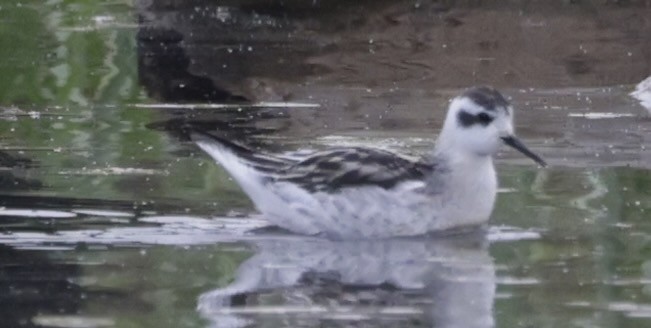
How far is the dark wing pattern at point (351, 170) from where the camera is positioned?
373 inches

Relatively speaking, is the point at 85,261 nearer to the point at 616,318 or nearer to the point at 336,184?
the point at 336,184

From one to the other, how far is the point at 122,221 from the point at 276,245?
0.87 m

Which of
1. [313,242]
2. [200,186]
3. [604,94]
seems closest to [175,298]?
[313,242]

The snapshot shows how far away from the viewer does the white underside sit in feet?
30.8

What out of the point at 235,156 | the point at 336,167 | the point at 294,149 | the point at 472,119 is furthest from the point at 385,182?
the point at 294,149

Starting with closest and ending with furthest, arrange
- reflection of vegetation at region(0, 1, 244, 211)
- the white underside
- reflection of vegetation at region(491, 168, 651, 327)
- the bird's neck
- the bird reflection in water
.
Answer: the bird reflection in water → reflection of vegetation at region(491, 168, 651, 327) → the white underside → the bird's neck → reflection of vegetation at region(0, 1, 244, 211)

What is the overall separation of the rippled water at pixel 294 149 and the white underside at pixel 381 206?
97 millimetres

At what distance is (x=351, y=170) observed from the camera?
9.52m

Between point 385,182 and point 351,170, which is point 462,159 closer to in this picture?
point 385,182

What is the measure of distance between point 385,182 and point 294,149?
2495 mm

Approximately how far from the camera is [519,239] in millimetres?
9273

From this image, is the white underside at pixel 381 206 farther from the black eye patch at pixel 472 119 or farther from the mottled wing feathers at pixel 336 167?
the black eye patch at pixel 472 119

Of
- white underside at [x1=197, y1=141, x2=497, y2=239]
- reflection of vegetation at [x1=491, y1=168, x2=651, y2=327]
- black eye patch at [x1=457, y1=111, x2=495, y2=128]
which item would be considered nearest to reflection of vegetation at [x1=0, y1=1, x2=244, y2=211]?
white underside at [x1=197, y1=141, x2=497, y2=239]

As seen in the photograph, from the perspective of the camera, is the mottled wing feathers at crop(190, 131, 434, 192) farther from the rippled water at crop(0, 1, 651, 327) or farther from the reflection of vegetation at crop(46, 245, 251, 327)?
the reflection of vegetation at crop(46, 245, 251, 327)
